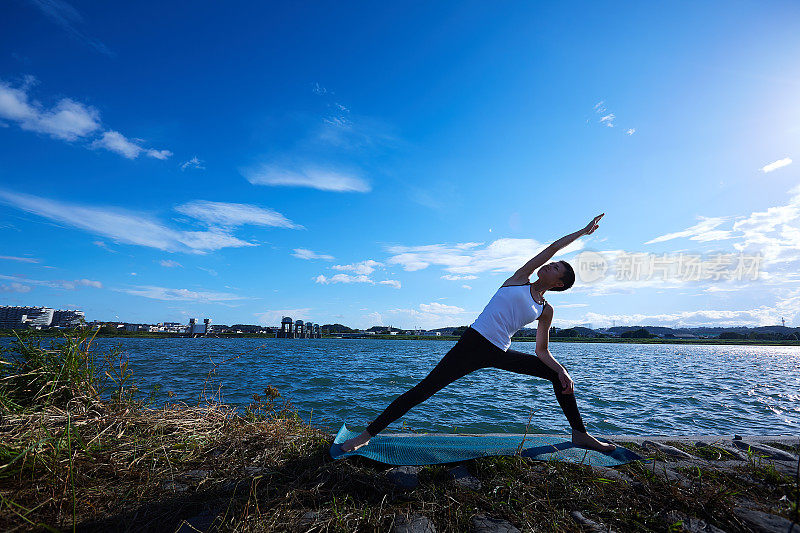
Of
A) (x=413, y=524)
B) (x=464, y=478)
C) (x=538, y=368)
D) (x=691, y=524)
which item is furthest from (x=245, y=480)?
(x=691, y=524)

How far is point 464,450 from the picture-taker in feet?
11.2

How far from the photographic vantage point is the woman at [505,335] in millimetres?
3512

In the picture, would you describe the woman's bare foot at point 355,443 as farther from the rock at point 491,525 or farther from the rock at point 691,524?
the rock at point 691,524

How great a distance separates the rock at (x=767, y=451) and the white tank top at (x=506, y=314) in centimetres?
305

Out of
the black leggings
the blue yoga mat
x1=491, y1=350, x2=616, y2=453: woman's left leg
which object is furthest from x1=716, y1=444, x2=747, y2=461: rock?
the black leggings

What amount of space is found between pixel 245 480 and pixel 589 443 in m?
3.37

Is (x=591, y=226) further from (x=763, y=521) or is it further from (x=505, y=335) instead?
(x=763, y=521)

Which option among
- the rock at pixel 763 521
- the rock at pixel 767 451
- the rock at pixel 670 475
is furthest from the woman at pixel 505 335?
the rock at pixel 767 451

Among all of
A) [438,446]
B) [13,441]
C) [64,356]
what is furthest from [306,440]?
[64,356]

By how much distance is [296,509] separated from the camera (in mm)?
2344

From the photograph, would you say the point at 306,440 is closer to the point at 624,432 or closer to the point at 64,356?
the point at 64,356

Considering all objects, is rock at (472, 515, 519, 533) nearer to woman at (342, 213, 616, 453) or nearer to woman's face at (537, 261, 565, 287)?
woman at (342, 213, 616, 453)

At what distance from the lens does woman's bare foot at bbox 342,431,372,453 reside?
10.9 ft

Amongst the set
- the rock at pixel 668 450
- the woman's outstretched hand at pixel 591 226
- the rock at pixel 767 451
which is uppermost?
the woman's outstretched hand at pixel 591 226
